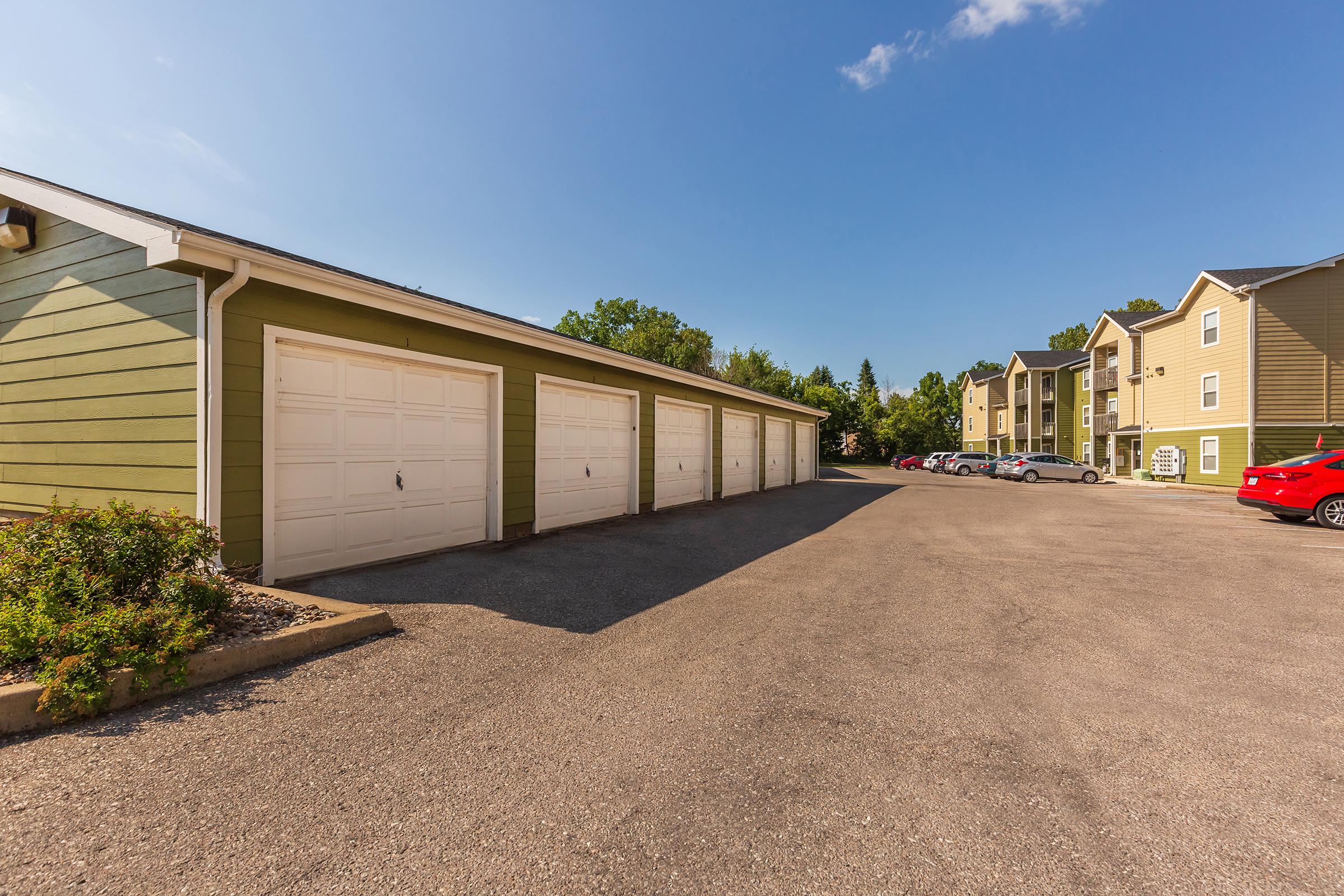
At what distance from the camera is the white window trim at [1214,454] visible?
20.2 metres

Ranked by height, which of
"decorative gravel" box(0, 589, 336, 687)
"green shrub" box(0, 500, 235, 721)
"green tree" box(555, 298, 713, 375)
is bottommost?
"decorative gravel" box(0, 589, 336, 687)

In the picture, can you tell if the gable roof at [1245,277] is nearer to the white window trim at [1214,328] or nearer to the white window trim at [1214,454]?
the white window trim at [1214,328]

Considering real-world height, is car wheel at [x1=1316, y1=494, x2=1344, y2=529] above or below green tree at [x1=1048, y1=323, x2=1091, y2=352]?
below

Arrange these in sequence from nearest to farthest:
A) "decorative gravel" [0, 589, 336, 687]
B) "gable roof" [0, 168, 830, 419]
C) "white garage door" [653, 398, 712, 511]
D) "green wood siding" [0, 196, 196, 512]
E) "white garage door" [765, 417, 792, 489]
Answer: "decorative gravel" [0, 589, 336, 687] < "gable roof" [0, 168, 830, 419] < "green wood siding" [0, 196, 196, 512] < "white garage door" [653, 398, 712, 511] < "white garage door" [765, 417, 792, 489]

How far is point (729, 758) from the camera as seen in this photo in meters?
2.73

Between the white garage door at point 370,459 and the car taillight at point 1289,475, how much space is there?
47.7 feet

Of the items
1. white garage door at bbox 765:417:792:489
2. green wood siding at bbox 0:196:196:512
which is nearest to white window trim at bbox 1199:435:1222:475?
white garage door at bbox 765:417:792:489

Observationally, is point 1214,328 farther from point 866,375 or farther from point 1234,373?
point 866,375

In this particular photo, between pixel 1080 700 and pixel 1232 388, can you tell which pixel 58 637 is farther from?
pixel 1232 388

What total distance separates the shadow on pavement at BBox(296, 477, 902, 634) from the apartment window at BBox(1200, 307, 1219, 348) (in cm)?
2002

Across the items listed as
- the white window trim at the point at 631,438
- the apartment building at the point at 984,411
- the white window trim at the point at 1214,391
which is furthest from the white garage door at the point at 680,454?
the apartment building at the point at 984,411

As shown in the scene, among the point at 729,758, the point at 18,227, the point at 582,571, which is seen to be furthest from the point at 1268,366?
the point at 18,227

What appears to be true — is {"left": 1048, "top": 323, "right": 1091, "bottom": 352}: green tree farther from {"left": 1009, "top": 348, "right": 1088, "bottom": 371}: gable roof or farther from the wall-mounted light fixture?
the wall-mounted light fixture

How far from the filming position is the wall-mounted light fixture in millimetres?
6875
